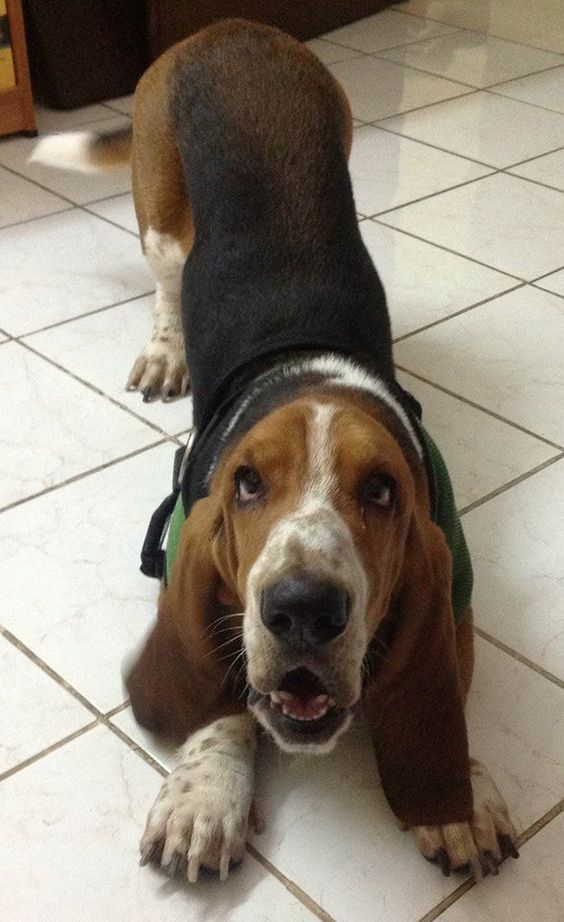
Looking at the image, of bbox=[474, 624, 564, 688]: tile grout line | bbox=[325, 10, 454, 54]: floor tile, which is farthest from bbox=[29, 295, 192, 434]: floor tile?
bbox=[325, 10, 454, 54]: floor tile

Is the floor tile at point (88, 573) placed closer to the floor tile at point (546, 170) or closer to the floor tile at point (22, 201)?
the floor tile at point (22, 201)

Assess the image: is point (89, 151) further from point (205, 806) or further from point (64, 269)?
point (205, 806)

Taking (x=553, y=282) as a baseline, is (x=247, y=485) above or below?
above

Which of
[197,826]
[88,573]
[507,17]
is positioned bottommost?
[507,17]

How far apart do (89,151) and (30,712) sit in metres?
1.80

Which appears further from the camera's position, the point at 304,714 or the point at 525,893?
the point at 525,893

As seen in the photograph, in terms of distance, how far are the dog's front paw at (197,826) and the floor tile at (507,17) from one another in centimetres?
490

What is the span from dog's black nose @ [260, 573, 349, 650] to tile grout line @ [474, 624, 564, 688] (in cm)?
76

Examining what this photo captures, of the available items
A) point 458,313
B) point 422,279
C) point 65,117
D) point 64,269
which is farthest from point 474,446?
point 65,117

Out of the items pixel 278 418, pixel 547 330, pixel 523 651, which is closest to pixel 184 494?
pixel 278 418

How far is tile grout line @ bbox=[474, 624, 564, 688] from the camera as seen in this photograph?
2.18m

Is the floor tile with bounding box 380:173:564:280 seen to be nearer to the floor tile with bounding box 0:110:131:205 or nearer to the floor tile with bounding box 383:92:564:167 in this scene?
the floor tile with bounding box 383:92:564:167

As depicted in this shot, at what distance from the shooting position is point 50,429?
2863 mm

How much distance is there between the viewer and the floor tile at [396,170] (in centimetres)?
416
